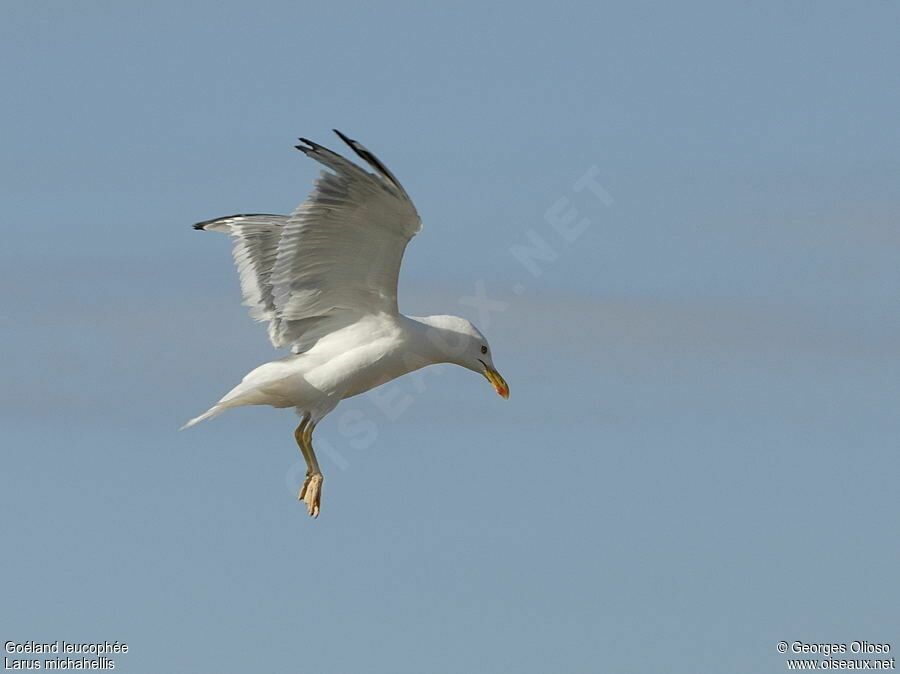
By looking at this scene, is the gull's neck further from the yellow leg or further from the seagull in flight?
the yellow leg

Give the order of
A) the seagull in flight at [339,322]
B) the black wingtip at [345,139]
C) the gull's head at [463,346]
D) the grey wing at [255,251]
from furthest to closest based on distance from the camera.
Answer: the grey wing at [255,251] → the gull's head at [463,346] → the seagull in flight at [339,322] → the black wingtip at [345,139]

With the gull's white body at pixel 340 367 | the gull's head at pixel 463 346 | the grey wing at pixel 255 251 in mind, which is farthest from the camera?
the grey wing at pixel 255 251

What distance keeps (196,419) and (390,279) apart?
113 inches

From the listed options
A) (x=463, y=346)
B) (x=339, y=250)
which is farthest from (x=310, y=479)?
(x=339, y=250)

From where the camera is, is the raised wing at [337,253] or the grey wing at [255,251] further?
the grey wing at [255,251]

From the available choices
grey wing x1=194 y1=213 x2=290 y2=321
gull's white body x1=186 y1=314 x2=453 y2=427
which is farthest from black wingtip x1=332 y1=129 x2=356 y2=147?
grey wing x1=194 y1=213 x2=290 y2=321

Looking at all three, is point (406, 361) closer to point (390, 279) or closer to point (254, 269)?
point (390, 279)

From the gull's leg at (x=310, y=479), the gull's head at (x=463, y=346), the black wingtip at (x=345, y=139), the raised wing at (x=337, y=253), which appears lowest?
the gull's leg at (x=310, y=479)

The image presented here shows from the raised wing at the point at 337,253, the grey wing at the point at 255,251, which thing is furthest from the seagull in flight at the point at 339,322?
the grey wing at the point at 255,251

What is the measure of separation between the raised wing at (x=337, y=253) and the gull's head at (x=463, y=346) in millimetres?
837

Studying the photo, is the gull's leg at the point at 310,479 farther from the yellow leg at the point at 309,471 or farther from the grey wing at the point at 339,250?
the grey wing at the point at 339,250

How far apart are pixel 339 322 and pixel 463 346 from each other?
1662 mm

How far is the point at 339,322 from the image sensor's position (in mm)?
20422

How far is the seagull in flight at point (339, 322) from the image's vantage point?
19000mm
